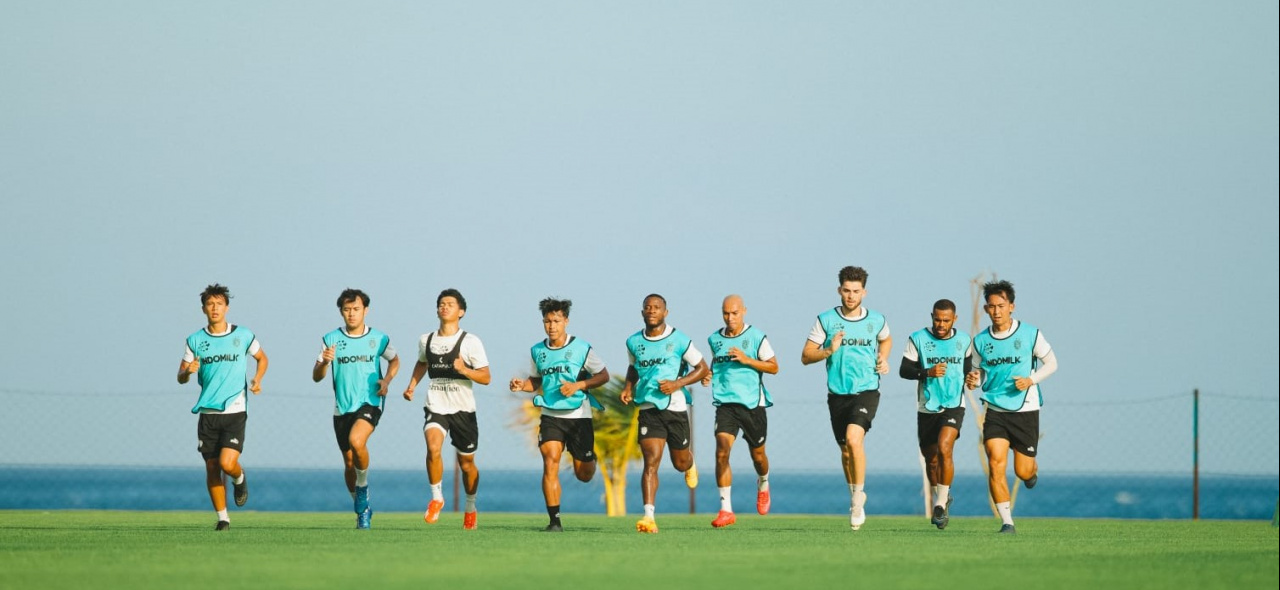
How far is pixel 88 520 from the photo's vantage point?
1781cm

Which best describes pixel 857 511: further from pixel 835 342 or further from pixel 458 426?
pixel 458 426

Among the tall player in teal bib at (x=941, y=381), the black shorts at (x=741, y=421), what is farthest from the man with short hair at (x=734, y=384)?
the tall player in teal bib at (x=941, y=381)

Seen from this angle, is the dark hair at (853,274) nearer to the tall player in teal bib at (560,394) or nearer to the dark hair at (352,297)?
the tall player in teal bib at (560,394)

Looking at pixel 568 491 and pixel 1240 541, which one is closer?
pixel 1240 541

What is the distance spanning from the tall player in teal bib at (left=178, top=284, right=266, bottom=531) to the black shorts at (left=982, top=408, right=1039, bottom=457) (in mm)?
6782

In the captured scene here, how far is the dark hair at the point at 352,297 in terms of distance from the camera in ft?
50.4

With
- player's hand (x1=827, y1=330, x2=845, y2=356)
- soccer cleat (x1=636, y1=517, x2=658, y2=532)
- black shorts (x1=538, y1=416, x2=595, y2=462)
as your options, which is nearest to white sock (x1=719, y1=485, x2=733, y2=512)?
soccer cleat (x1=636, y1=517, x2=658, y2=532)

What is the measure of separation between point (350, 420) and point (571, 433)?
6.87 feet

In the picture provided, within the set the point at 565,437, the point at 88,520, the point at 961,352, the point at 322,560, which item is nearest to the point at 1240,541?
the point at 961,352

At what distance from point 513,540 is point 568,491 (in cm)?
9328

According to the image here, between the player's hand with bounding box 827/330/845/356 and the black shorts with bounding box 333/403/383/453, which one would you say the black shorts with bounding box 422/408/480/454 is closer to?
the black shorts with bounding box 333/403/383/453

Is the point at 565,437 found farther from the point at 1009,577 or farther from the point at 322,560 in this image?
the point at 1009,577

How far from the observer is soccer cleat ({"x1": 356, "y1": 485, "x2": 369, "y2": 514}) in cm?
1521

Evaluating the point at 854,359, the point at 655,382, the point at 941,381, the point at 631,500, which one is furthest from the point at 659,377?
the point at 631,500
